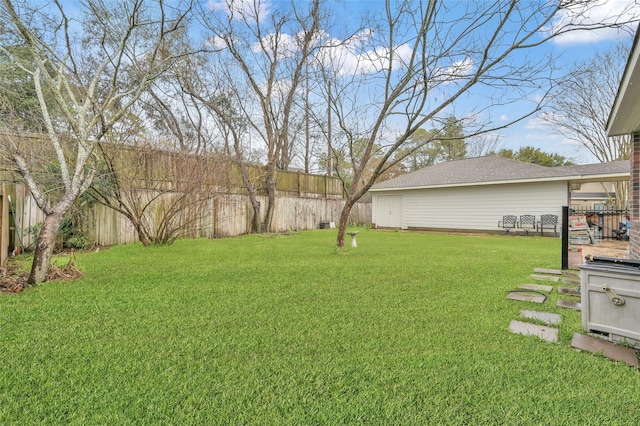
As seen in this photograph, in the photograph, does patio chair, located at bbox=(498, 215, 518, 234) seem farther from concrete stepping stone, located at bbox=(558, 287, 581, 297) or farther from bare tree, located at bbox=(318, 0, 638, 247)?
concrete stepping stone, located at bbox=(558, 287, 581, 297)

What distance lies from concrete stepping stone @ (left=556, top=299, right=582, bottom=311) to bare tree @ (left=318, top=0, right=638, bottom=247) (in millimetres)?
3011

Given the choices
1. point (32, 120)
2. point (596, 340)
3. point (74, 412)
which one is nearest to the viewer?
point (74, 412)

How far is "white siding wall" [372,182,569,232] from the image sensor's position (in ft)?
38.6

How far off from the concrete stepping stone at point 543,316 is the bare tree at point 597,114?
39.3 ft

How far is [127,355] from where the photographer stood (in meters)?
2.01

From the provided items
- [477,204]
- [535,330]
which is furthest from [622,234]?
[535,330]

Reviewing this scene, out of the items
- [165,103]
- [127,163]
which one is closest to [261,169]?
[165,103]

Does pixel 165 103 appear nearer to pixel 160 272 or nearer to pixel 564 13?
pixel 160 272

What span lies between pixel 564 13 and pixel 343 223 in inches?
193

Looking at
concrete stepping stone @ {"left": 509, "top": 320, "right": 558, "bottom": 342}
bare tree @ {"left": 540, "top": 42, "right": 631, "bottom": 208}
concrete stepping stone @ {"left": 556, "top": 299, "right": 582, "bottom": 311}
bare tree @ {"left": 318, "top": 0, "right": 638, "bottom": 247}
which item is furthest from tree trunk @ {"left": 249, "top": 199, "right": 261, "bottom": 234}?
bare tree @ {"left": 540, "top": 42, "right": 631, "bottom": 208}

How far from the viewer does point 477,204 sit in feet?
44.3

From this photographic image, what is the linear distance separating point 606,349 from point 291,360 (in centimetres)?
216

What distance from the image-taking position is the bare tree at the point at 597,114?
1239cm

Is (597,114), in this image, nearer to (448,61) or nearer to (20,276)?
(448,61)
